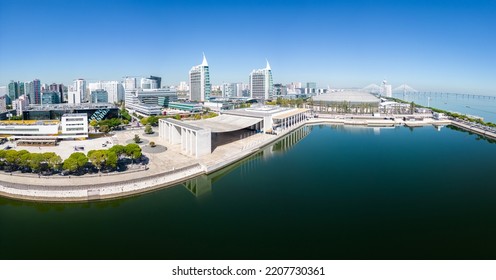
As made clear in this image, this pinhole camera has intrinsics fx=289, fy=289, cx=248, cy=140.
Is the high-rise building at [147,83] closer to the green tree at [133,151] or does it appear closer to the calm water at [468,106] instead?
the green tree at [133,151]

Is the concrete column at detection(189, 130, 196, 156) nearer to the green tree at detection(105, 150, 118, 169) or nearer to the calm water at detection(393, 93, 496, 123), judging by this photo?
the green tree at detection(105, 150, 118, 169)

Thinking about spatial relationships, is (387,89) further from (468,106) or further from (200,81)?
(200,81)

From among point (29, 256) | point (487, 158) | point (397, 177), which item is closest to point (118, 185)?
point (29, 256)

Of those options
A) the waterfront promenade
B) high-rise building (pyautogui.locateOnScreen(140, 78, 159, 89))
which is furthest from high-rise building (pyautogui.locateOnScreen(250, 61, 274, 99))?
the waterfront promenade

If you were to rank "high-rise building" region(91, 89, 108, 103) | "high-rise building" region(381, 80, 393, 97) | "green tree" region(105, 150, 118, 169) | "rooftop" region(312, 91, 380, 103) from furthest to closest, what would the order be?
"high-rise building" region(381, 80, 393, 97) → "high-rise building" region(91, 89, 108, 103) → "rooftop" region(312, 91, 380, 103) → "green tree" region(105, 150, 118, 169)

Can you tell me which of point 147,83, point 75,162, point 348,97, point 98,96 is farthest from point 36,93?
point 348,97

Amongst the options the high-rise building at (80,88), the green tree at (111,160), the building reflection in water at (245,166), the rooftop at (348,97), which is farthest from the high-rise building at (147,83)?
the green tree at (111,160)

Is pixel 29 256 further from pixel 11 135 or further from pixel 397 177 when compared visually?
pixel 11 135
